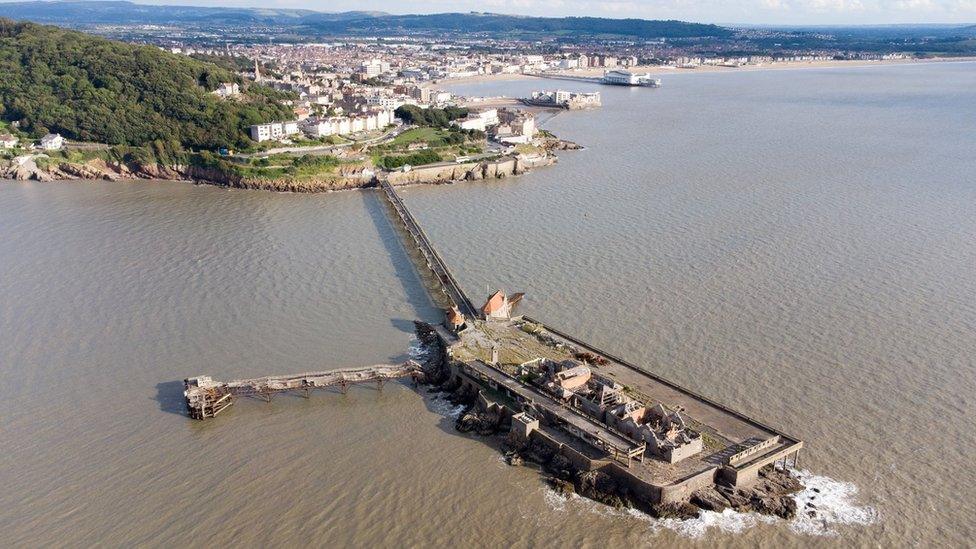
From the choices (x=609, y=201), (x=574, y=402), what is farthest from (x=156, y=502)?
(x=609, y=201)

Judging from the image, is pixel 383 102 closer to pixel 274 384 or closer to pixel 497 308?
pixel 497 308

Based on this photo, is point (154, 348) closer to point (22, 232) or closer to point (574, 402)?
point (574, 402)

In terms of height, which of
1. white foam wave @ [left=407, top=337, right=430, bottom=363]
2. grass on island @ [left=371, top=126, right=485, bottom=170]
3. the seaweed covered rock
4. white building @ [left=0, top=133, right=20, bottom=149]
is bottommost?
white foam wave @ [left=407, top=337, right=430, bottom=363]

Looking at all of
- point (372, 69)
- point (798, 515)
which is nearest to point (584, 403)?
point (798, 515)

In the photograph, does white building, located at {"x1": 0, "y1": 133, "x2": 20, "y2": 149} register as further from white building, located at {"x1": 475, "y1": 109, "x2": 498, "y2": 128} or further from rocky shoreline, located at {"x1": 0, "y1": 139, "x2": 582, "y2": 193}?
white building, located at {"x1": 475, "y1": 109, "x2": 498, "y2": 128}

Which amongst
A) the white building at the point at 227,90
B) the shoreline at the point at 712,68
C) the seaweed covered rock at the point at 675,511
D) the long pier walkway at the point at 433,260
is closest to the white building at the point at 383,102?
the white building at the point at 227,90

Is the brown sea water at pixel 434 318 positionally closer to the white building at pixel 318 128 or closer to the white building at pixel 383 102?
the white building at pixel 318 128

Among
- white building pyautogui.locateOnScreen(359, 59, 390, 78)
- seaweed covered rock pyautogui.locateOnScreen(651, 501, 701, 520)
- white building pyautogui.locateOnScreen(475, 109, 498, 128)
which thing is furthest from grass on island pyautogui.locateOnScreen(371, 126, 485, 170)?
white building pyautogui.locateOnScreen(359, 59, 390, 78)
